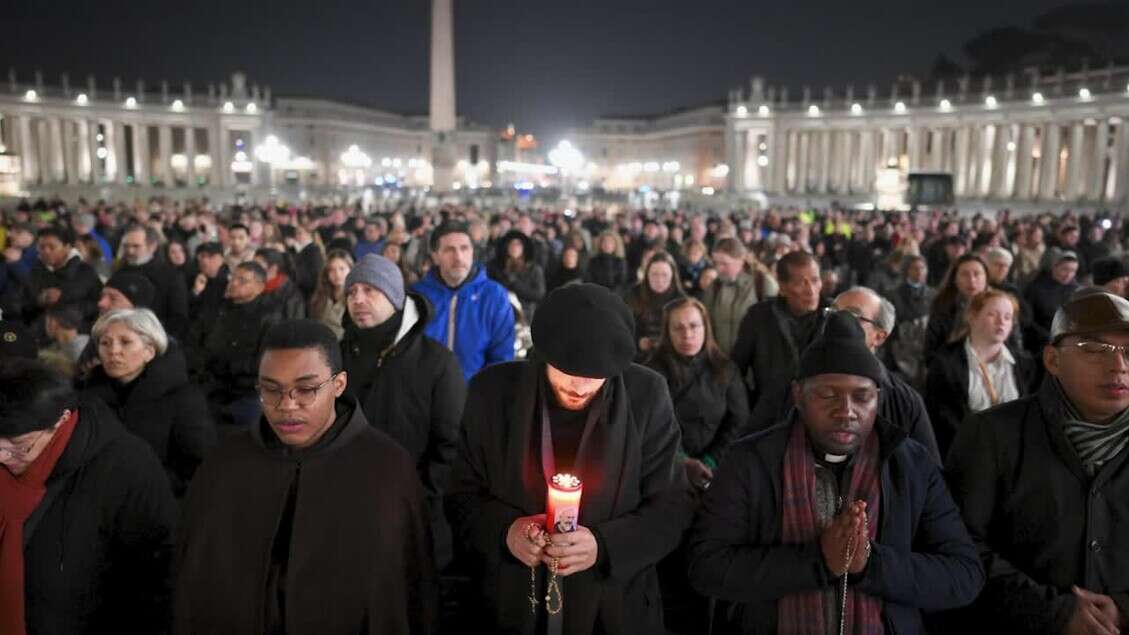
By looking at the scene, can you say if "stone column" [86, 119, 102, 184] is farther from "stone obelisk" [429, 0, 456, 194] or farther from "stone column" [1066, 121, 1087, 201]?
"stone column" [1066, 121, 1087, 201]

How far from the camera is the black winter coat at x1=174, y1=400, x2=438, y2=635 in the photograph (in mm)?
3254

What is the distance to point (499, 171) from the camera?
446 feet

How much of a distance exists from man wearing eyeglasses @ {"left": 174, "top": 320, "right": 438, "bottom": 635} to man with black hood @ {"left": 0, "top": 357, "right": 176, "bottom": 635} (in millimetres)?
554

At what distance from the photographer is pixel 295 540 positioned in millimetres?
3246

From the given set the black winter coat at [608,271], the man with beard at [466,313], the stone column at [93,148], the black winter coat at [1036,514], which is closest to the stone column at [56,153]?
the stone column at [93,148]

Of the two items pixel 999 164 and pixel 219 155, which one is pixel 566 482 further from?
pixel 219 155

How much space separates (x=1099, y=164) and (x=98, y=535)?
65698mm

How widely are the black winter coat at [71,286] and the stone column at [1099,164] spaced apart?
57.3 metres

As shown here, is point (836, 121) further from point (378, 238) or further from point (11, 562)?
point (11, 562)

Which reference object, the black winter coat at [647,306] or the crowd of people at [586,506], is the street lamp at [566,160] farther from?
the crowd of people at [586,506]

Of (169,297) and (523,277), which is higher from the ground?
(523,277)

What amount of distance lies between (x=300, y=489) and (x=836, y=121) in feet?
268

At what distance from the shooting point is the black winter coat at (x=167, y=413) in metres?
4.71

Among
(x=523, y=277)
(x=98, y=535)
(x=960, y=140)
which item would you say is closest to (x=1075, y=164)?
(x=960, y=140)
